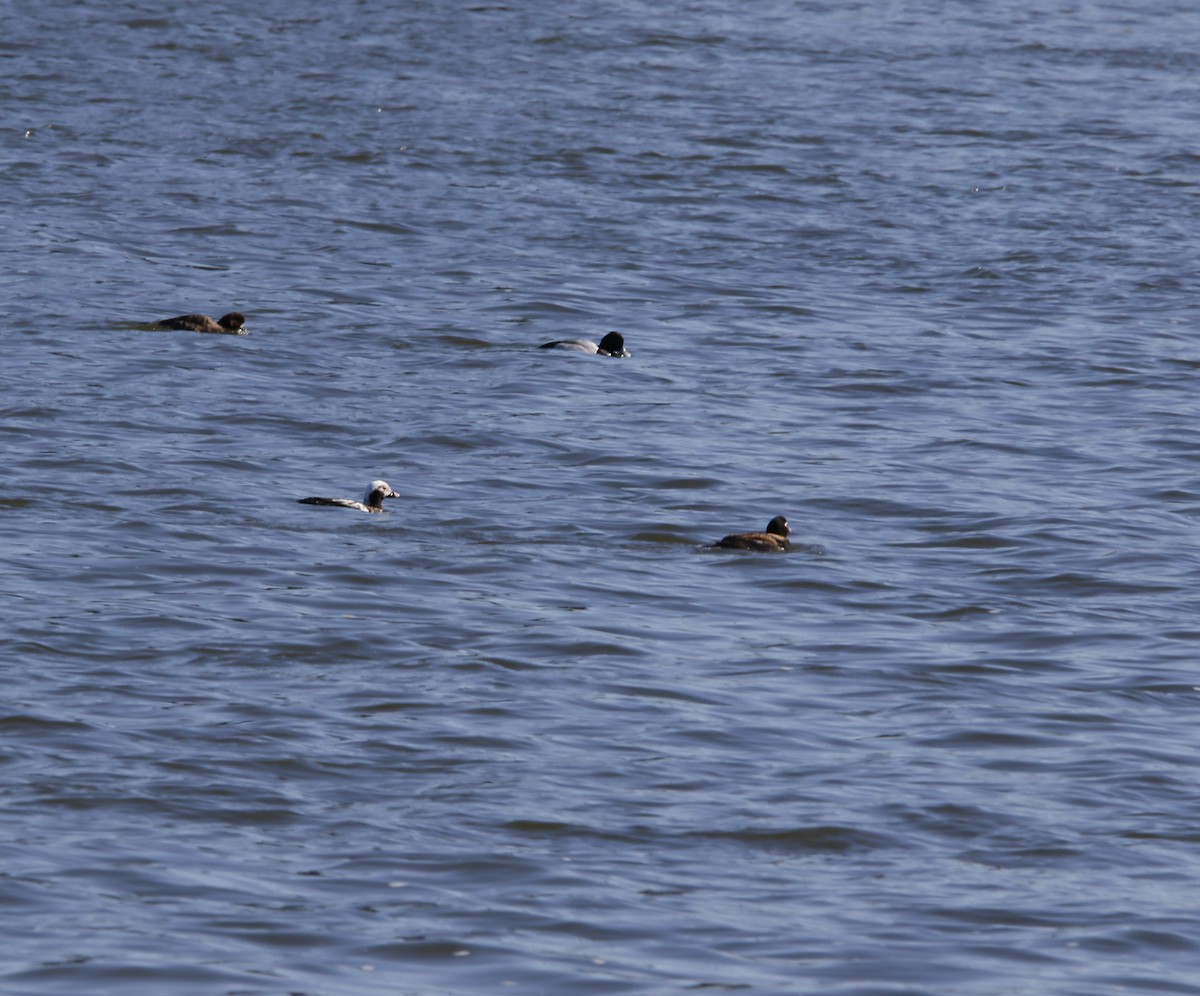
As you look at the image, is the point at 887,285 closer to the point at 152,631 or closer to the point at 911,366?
the point at 911,366

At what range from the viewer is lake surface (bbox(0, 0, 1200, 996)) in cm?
947

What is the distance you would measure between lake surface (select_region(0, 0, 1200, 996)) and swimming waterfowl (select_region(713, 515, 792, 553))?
171 mm

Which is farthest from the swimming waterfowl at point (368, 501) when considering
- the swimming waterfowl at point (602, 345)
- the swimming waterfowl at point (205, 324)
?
the swimming waterfowl at point (602, 345)

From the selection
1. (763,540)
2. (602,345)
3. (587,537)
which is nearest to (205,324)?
(602,345)

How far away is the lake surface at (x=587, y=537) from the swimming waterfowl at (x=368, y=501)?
0.87 ft

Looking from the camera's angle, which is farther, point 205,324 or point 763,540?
point 205,324

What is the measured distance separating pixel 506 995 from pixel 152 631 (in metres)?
5.14

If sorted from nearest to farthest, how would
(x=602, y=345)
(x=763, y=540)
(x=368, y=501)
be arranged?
(x=763, y=540)
(x=368, y=501)
(x=602, y=345)

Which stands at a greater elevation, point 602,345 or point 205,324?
point 205,324

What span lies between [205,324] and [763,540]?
810 cm

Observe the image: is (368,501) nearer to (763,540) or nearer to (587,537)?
(587,537)

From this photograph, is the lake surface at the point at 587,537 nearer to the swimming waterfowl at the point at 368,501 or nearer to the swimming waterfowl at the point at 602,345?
the swimming waterfowl at the point at 602,345

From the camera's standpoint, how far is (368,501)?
53.0 feet

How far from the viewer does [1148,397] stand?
68.9 ft
